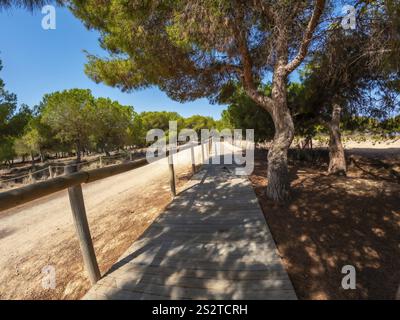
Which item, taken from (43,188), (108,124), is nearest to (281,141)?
(43,188)

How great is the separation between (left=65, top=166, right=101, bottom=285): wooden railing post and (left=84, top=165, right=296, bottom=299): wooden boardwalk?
162 mm

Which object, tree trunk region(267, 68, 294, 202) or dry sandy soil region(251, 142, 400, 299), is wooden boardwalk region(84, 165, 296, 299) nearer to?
dry sandy soil region(251, 142, 400, 299)

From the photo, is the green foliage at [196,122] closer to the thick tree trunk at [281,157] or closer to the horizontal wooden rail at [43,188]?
the thick tree trunk at [281,157]

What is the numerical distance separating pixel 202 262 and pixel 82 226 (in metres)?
1.43

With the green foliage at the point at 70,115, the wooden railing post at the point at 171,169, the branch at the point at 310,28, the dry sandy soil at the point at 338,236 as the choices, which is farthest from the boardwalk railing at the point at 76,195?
the green foliage at the point at 70,115

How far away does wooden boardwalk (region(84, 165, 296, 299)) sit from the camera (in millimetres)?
1975

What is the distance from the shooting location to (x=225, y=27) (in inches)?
133

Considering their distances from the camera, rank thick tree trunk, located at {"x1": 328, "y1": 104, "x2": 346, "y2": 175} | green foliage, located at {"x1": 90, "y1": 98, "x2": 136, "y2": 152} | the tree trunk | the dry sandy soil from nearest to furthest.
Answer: the dry sandy soil < the tree trunk < thick tree trunk, located at {"x1": 328, "y1": 104, "x2": 346, "y2": 175} < green foliage, located at {"x1": 90, "y1": 98, "x2": 136, "y2": 152}

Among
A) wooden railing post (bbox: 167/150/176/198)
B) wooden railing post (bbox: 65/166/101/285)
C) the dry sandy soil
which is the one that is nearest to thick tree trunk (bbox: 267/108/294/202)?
the dry sandy soil

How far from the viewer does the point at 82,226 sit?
Result: 204 cm

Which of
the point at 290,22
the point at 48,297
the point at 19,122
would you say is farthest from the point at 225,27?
the point at 19,122

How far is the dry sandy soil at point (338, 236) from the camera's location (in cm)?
196

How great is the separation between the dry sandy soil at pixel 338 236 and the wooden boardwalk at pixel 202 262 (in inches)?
8.9

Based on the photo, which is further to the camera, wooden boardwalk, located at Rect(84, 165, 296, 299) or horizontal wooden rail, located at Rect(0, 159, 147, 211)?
wooden boardwalk, located at Rect(84, 165, 296, 299)
